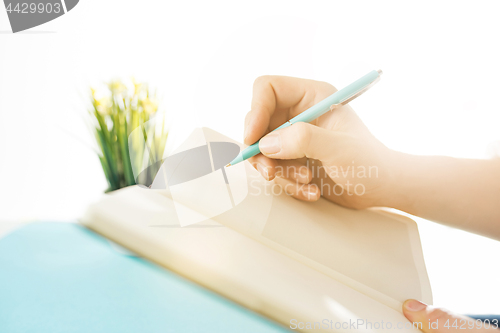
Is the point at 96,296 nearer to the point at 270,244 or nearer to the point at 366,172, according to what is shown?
the point at 270,244

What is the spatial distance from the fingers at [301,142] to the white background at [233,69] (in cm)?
27

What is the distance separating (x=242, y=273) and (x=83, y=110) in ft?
2.28

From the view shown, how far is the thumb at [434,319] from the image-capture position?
29 centimetres

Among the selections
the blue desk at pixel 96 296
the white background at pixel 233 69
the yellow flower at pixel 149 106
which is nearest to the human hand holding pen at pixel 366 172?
the white background at pixel 233 69

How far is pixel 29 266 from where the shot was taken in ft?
0.85

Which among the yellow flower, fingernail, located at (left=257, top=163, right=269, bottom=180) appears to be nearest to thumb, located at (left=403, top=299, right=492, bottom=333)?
fingernail, located at (left=257, top=163, right=269, bottom=180)

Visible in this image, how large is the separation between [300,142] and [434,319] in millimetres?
226

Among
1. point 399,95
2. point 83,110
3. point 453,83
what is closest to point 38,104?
point 83,110

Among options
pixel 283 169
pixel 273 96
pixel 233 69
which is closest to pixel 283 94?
pixel 273 96

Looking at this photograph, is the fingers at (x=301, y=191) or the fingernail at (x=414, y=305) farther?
the fingers at (x=301, y=191)

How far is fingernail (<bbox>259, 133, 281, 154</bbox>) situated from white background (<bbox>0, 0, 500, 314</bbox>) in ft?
0.83

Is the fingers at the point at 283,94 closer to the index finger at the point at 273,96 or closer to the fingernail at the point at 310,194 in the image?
the index finger at the point at 273,96

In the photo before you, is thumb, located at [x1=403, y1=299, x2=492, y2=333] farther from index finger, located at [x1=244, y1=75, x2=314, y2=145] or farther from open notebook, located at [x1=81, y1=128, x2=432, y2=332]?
index finger, located at [x1=244, y1=75, x2=314, y2=145]

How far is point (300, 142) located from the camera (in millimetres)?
386
